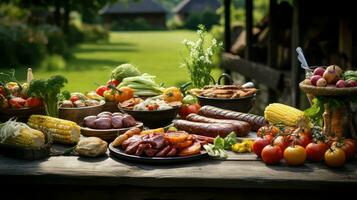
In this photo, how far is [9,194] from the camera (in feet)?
12.2

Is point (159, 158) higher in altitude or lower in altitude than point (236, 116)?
lower

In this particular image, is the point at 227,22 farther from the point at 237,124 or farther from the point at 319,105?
the point at 319,105

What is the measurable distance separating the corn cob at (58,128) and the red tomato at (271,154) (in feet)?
4.30

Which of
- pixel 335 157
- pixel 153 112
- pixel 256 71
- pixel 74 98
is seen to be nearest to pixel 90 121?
pixel 153 112

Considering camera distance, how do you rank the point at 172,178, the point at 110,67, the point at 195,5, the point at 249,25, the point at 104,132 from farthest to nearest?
the point at 195,5 < the point at 110,67 < the point at 249,25 < the point at 104,132 < the point at 172,178

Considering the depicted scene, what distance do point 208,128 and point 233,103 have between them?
2.29ft

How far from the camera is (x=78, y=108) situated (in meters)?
4.51

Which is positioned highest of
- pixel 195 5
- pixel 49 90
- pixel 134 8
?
pixel 195 5

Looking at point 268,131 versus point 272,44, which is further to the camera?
point 272,44

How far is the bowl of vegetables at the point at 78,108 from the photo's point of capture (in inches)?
177

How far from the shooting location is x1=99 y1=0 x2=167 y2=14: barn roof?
8181 cm

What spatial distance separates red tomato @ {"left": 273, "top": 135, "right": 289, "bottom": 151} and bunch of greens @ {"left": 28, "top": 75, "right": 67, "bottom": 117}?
5.25 ft

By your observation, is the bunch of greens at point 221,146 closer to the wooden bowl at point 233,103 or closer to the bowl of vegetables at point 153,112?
the bowl of vegetables at point 153,112

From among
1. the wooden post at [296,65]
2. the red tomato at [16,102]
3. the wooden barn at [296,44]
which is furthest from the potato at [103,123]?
the wooden post at [296,65]
